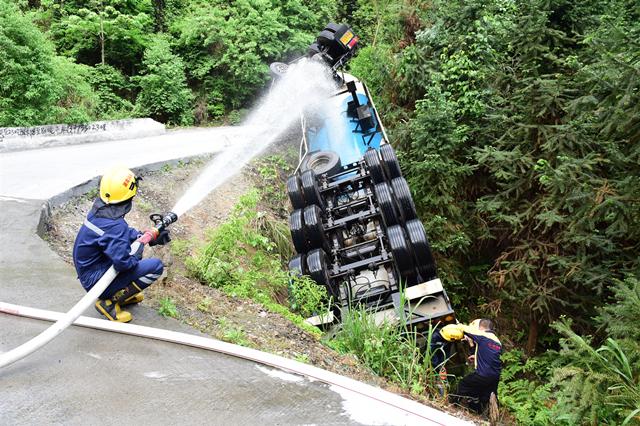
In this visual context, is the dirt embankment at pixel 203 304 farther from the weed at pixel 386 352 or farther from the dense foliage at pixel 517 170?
the dense foliage at pixel 517 170

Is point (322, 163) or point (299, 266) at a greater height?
point (322, 163)

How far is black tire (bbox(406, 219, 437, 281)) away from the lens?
7465 mm

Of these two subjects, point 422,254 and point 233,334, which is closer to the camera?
point 233,334

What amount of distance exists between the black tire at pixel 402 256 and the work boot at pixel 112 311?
404 centimetres

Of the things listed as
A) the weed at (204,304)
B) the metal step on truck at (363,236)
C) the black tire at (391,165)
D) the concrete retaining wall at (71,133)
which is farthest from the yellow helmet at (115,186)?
the concrete retaining wall at (71,133)

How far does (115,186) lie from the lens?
421 cm

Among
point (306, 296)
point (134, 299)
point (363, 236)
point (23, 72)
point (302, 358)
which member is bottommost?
point (302, 358)

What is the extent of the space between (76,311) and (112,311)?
612 mm

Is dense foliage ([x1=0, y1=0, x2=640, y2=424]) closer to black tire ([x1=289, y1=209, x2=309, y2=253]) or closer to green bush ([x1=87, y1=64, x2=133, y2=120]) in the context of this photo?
green bush ([x1=87, y1=64, x2=133, y2=120])

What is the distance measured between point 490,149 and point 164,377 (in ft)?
23.0

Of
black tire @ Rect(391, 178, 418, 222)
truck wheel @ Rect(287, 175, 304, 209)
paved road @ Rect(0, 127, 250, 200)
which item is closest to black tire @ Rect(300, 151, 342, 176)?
truck wheel @ Rect(287, 175, 304, 209)

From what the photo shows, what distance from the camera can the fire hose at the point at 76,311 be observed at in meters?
3.69

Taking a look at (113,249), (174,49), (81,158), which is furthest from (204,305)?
(174,49)

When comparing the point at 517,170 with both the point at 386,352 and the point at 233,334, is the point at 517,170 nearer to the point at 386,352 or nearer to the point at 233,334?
the point at 386,352
